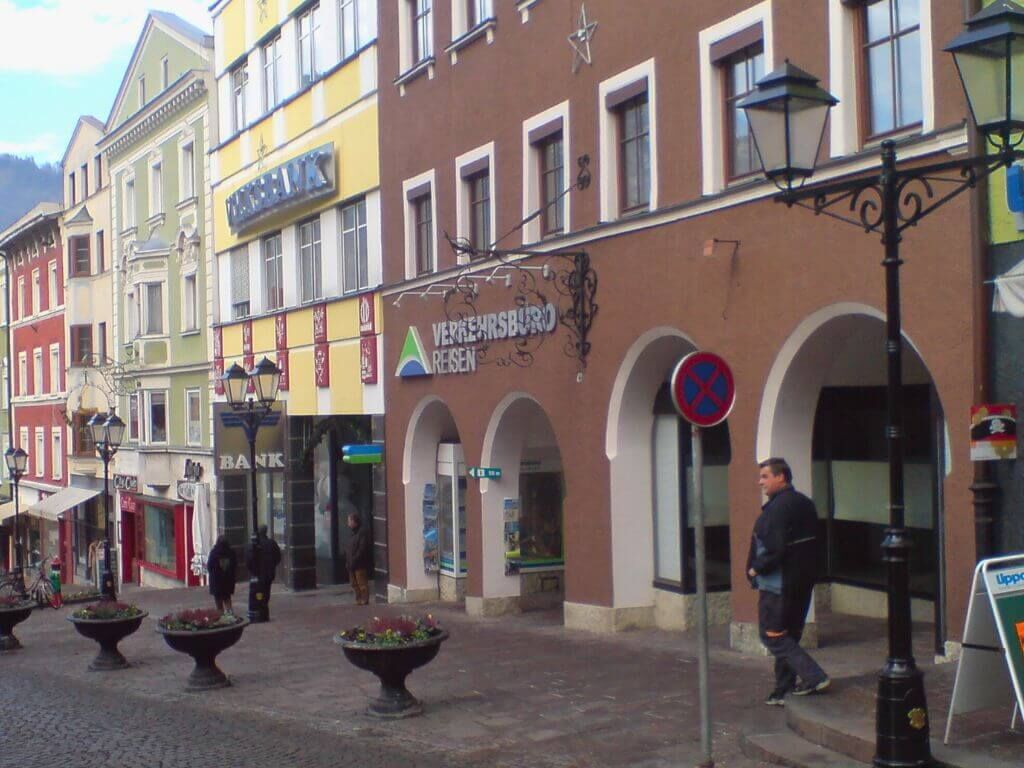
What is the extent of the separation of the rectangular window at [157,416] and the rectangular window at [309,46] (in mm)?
12510

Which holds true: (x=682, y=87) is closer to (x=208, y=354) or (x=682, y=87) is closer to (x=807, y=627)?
(x=807, y=627)

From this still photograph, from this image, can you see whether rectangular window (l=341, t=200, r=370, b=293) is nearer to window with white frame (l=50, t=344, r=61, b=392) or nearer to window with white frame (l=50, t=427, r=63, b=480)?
window with white frame (l=50, t=344, r=61, b=392)

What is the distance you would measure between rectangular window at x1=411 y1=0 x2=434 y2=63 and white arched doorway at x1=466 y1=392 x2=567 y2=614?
6.16 metres

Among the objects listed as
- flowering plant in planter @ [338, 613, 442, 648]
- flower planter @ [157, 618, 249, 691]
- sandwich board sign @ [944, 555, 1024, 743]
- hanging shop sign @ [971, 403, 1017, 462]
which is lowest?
flower planter @ [157, 618, 249, 691]

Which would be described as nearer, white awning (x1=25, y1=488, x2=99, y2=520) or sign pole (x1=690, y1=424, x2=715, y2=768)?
sign pole (x1=690, y1=424, x2=715, y2=768)

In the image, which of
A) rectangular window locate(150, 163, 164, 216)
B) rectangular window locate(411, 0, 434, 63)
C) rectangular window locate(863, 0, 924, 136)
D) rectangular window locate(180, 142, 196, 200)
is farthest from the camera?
rectangular window locate(150, 163, 164, 216)

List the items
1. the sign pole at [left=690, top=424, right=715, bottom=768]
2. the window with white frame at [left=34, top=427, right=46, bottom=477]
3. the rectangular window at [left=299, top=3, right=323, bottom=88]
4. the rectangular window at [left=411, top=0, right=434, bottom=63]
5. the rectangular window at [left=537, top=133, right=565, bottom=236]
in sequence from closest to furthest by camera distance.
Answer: the sign pole at [left=690, top=424, right=715, bottom=768], the rectangular window at [left=537, top=133, right=565, bottom=236], the rectangular window at [left=411, top=0, right=434, bottom=63], the rectangular window at [left=299, top=3, right=323, bottom=88], the window with white frame at [left=34, top=427, right=46, bottom=477]

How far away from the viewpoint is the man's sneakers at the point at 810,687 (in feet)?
33.9

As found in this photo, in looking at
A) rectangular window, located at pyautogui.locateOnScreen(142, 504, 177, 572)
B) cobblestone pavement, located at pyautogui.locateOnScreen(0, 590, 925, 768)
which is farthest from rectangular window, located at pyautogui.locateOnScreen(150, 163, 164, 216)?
cobblestone pavement, located at pyautogui.locateOnScreen(0, 590, 925, 768)

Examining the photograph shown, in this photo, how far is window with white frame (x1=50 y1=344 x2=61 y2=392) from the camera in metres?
50.2

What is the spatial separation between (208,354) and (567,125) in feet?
59.6

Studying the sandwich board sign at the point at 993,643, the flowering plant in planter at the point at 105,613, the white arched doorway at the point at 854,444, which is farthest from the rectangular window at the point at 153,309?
the sandwich board sign at the point at 993,643

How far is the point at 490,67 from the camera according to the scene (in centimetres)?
1970

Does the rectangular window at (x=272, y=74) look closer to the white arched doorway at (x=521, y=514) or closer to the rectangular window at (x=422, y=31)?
the rectangular window at (x=422, y=31)
